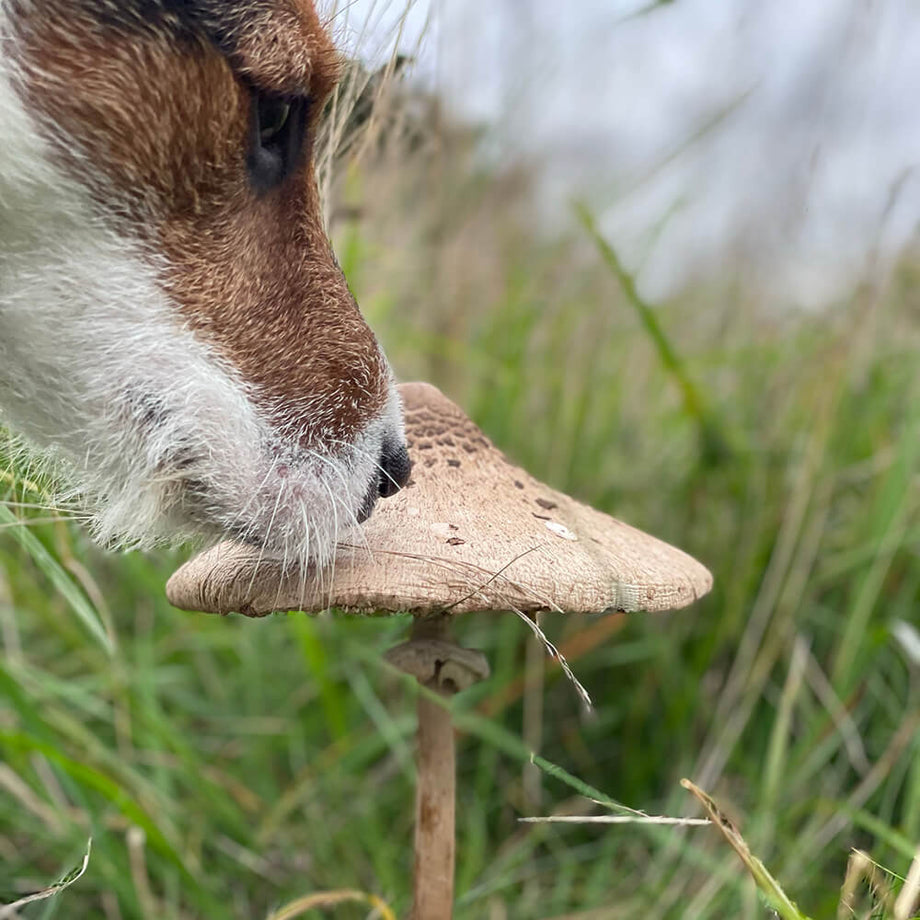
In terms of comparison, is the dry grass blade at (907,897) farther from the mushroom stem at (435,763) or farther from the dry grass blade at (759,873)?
the mushroom stem at (435,763)

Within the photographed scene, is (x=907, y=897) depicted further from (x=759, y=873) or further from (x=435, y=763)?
(x=435, y=763)

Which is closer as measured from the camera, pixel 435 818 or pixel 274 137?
pixel 274 137

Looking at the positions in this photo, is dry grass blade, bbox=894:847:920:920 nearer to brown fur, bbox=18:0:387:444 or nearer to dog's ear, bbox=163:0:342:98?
brown fur, bbox=18:0:387:444

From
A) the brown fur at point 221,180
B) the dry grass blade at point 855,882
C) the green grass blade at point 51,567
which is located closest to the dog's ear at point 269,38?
the brown fur at point 221,180

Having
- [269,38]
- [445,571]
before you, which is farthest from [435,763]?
[269,38]

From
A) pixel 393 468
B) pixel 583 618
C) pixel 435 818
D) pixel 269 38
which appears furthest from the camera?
pixel 583 618

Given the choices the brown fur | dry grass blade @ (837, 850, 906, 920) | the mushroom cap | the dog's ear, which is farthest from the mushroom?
the dog's ear

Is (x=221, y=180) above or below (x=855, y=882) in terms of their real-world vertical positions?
above
